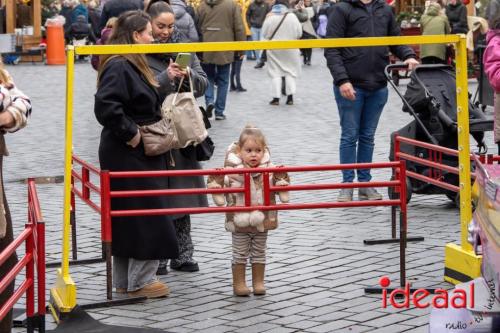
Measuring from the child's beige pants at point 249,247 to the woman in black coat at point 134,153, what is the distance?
37 cm

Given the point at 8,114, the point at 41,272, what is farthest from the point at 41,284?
the point at 8,114

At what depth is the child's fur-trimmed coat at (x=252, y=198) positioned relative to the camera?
7.57m

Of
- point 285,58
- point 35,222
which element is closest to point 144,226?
point 35,222

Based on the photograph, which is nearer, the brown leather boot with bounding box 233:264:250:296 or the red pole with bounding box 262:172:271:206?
the red pole with bounding box 262:172:271:206

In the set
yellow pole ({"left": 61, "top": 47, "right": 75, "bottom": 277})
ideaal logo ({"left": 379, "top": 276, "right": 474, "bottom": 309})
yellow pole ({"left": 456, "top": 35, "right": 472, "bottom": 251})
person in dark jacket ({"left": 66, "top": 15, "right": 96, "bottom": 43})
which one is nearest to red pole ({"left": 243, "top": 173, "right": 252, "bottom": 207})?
ideaal logo ({"left": 379, "top": 276, "right": 474, "bottom": 309})

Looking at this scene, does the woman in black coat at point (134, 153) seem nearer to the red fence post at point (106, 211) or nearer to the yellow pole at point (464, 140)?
the red fence post at point (106, 211)

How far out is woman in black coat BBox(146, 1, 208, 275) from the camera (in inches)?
316

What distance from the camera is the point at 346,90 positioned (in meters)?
10.6

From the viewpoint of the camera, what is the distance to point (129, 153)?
7.61m

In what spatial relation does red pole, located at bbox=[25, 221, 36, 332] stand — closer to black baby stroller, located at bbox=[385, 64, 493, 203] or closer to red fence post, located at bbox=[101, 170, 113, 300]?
red fence post, located at bbox=[101, 170, 113, 300]

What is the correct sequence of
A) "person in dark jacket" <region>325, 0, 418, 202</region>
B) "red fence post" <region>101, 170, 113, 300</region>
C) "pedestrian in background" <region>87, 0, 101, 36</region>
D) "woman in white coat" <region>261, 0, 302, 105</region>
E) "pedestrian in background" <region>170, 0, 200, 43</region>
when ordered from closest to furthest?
"red fence post" <region>101, 170, 113, 300</region>
"person in dark jacket" <region>325, 0, 418, 202</region>
"pedestrian in background" <region>170, 0, 200, 43</region>
"woman in white coat" <region>261, 0, 302, 105</region>
"pedestrian in background" <region>87, 0, 101, 36</region>

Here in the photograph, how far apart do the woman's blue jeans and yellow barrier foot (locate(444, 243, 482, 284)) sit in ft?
11.1

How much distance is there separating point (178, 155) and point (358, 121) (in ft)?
10.7

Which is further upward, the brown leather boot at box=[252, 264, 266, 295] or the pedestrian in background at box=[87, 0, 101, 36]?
the pedestrian in background at box=[87, 0, 101, 36]
